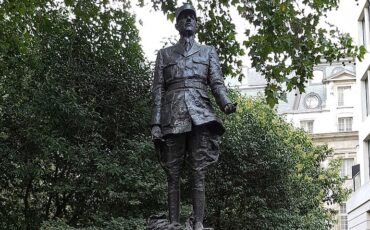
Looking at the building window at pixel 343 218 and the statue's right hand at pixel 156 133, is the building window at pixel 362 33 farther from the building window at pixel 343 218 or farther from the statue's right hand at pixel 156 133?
the building window at pixel 343 218

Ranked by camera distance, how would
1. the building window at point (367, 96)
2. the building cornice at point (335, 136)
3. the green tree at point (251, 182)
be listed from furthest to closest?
the building cornice at point (335, 136)
the building window at point (367, 96)
the green tree at point (251, 182)

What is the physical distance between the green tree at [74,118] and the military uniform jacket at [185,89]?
8.10 meters

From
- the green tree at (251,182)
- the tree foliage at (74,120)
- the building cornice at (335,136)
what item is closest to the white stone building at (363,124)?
the green tree at (251,182)

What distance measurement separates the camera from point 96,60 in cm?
1734

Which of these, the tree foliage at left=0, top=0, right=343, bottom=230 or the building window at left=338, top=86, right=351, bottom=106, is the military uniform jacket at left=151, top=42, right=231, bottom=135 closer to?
the tree foliage at left=0, top=0, right=343, bottom=230

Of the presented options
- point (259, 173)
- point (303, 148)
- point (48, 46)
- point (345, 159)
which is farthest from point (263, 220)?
A: point (345, 159)

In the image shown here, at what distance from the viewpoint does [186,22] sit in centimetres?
721

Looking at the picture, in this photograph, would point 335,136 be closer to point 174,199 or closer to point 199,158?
point 199,158

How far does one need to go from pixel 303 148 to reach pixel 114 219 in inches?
826

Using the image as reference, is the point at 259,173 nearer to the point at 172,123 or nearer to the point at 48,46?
the point at 48,46

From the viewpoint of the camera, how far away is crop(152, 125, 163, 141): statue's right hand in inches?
271

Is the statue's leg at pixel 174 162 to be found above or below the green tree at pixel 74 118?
below

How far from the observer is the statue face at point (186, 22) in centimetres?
721

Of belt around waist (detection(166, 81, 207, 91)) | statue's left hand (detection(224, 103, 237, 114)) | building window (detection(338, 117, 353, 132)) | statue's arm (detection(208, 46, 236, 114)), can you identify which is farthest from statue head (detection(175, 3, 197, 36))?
building window (detection(338, 117, 353, 132))
